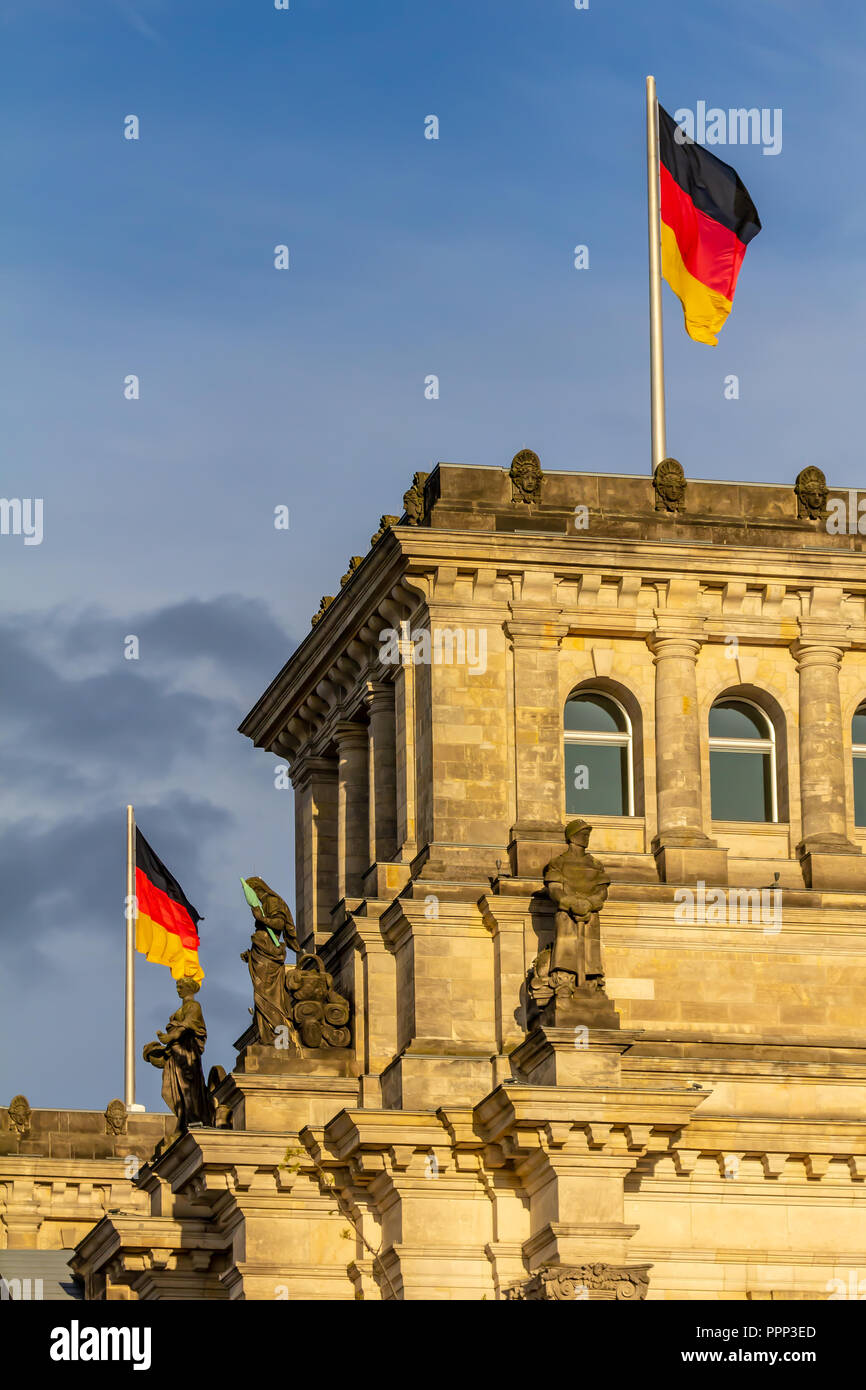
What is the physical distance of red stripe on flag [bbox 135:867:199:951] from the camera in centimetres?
6425

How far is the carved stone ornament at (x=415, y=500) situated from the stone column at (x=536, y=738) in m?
2.39

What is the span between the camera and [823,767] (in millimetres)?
50344

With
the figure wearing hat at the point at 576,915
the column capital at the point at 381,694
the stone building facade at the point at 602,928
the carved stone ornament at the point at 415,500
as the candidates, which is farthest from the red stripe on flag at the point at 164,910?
the figure wearing hat at the point at 576,915

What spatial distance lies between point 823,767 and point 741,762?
150cm

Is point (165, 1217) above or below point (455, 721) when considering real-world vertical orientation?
below

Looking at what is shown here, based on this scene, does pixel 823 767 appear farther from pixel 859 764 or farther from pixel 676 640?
pixel 676 640

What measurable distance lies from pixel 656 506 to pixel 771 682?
3280 millimetres

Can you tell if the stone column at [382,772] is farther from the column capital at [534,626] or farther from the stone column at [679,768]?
the stone column at [679,768]

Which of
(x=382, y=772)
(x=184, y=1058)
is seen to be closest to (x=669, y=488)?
(x=382, y=772)

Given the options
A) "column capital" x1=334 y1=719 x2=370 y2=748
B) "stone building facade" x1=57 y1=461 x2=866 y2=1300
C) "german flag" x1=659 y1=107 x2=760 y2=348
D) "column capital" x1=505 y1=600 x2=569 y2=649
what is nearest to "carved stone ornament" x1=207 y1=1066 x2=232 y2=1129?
"stone building facade" x1=57 y1=461 x2=866 y2=1300
